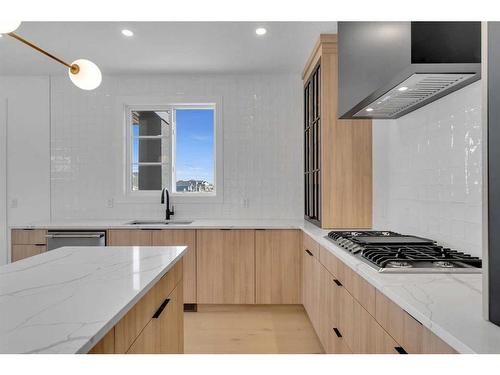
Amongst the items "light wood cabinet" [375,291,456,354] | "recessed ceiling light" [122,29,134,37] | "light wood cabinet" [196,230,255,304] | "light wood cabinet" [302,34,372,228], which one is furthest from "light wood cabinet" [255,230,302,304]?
"recessed ceiling light" [122,29,134,37]

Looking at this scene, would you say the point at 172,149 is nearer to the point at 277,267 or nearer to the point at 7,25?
the point at 277,267

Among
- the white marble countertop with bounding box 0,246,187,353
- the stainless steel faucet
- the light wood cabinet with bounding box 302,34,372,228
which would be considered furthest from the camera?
the stainless steel faucet

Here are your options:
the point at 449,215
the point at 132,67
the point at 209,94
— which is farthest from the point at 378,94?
the point at 132,67

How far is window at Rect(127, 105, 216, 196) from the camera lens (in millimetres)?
4004

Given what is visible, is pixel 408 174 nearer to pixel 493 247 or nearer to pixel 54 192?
pixel 493 247

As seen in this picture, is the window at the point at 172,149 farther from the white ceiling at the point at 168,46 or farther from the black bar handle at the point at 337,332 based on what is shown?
the black bar handle at the point at 337,332

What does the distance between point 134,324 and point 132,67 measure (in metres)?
3.21

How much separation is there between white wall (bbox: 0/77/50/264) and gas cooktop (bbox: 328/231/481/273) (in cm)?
362

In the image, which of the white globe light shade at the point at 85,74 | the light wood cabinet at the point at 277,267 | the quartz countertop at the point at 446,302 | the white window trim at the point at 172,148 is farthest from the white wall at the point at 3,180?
the quartz countertop at the point at 446,302

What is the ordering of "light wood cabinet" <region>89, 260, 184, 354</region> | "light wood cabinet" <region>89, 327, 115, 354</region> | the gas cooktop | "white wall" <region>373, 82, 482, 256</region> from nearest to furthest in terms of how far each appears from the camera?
"light wood cabinet" <region>89, 327, 115, 354</region> < "light wood cabinet" <region>89, 260, 184, 354</region> < the gas cooktop < "white wall" <region>373, 82, 482, 256</region>

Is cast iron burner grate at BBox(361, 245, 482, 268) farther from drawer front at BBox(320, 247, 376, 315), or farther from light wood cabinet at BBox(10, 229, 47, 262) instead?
light wood cabinet at BBox(10, 229, 47, 262)

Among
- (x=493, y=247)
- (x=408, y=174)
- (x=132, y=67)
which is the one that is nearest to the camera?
(x=493, y=247)

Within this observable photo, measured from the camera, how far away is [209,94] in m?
3.88

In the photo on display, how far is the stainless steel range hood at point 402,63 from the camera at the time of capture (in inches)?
52.1
